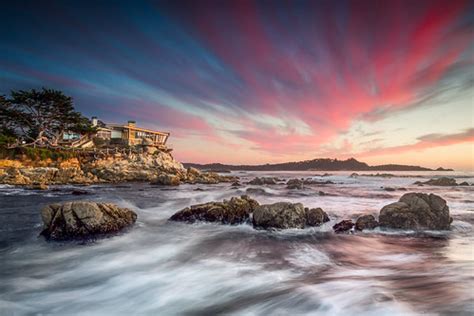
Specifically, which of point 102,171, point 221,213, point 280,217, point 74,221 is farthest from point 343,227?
point 102,171

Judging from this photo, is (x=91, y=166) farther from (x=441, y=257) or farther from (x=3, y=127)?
(x=441, y=257)

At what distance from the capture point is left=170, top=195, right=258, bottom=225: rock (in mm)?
12043

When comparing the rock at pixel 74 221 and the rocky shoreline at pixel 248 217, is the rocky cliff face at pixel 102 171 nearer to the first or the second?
the rock at pixel 74 221

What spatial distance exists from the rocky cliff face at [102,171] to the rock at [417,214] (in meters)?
29.6

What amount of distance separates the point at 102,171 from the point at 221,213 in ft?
108

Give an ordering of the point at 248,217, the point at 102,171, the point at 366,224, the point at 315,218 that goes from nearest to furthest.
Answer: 1. the point at 366,224
2. the point at 315,218
3. the point at 248,217
4. the point at 102,171

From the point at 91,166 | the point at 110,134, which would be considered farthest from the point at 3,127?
the point at 110,134

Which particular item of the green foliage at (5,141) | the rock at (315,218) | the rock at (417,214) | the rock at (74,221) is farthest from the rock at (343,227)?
the green foliage at (5,141)

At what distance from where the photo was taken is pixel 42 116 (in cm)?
4322

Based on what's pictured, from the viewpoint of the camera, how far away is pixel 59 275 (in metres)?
6.71

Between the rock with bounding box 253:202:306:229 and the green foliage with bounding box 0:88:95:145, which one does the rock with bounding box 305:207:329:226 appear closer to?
the rock with bounding box 253:202:306:229

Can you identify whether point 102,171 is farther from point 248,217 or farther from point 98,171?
point 248,217

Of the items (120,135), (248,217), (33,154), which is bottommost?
(248,217)

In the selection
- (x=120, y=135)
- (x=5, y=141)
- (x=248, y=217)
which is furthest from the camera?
(x=120, y=135)
